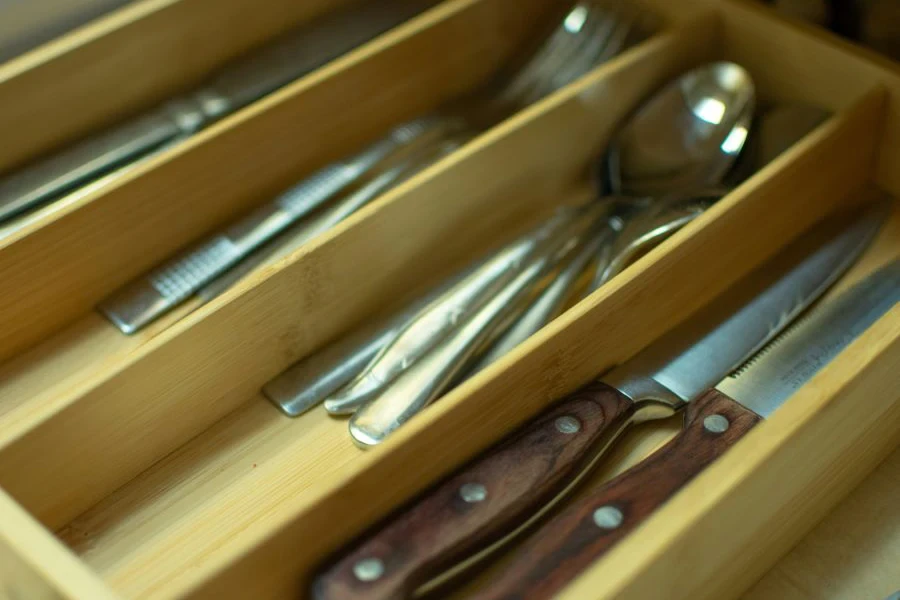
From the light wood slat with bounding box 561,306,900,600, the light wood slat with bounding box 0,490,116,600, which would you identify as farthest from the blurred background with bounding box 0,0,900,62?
the light wood slat with bounding box 0,490,116,600

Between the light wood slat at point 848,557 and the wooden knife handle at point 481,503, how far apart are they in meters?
0.14

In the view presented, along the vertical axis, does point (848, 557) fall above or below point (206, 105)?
below

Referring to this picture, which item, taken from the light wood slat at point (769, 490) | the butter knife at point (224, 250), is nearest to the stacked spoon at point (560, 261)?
the butter knife at point (224, 250)

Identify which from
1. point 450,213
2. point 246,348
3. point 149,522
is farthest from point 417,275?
point 149,522

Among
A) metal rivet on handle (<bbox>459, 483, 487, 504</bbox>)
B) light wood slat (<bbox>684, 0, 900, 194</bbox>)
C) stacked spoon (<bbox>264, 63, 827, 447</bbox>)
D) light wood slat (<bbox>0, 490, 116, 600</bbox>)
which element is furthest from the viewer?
light wood slat (<bbox>684, 0, 900, 194</bbox>)

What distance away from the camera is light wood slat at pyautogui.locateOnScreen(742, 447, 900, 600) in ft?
2.31

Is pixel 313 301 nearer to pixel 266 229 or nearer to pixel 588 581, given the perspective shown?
pixel 266 229

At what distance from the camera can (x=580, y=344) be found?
28.5 inches

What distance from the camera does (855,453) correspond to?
2.38 feet

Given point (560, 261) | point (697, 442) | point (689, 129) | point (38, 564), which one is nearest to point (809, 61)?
point (689, 129)

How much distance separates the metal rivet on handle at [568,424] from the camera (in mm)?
696

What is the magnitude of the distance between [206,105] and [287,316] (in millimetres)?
245

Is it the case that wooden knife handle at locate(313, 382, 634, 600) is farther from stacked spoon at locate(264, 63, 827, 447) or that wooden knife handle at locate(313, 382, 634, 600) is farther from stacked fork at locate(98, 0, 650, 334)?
stacked fork at locate(98, 0, 650, 334)

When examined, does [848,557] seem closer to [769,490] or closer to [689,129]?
[769,490]
